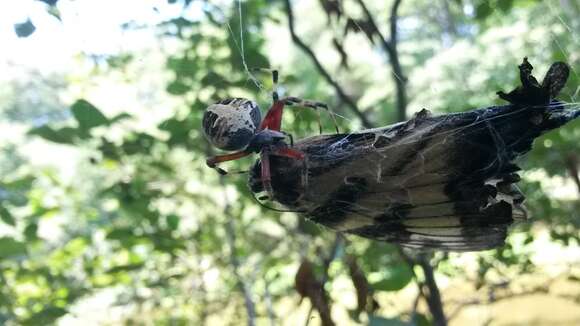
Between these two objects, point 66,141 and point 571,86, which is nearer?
point 571,86

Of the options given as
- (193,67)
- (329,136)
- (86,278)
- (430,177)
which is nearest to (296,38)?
(193,67)

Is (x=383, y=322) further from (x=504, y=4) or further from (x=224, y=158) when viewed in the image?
(x=504, y=4)

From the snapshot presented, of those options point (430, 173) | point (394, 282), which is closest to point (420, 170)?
point (430, 173)

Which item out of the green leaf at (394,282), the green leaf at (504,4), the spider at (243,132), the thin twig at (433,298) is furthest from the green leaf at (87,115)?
the green leaf at (504,4)

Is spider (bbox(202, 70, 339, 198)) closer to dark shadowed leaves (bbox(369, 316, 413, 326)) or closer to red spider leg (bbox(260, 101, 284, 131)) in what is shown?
red spider leg (bbox(260, 101, 284, 131))

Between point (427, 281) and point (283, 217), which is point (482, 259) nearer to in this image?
point (427, 281)

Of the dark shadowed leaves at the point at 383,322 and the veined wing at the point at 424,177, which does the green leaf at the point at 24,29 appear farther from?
the dark shadowed leaves at the point at 383,322
